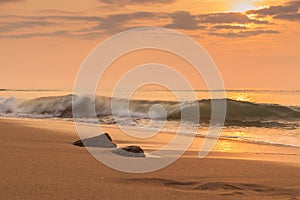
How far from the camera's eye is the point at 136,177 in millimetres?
6094

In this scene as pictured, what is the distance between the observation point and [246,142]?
12727mm

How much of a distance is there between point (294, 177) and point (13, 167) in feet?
12.5

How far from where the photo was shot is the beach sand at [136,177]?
5039mm

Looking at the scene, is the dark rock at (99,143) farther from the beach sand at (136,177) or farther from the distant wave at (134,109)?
the distant wave at (134,109)

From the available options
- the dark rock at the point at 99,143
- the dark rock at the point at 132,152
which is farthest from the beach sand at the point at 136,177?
the dark rock at the point at 132,152

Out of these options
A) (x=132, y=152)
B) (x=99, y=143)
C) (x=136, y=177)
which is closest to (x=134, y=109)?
(x=99, y=143)

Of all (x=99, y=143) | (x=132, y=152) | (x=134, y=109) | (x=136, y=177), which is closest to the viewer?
(x=136, y=177)

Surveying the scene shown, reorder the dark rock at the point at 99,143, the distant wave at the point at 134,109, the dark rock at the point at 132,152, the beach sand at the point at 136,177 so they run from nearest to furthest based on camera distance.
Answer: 1. the beach sand at the point at 136,177
2. the dark rock at the point at 132,152
3. the dark rock at the point at 99,143
4. the distant wave at the point at 134,109

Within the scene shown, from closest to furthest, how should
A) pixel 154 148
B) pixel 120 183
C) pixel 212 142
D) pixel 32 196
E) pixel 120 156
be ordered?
1. pixel 32 196
2. pixel 120 183
3. pixel 120 156
4. pixel 154 148
5. pixel 212 142

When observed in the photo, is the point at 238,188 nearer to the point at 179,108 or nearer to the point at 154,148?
the point at 154,148

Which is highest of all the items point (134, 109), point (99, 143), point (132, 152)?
point (132, 152)

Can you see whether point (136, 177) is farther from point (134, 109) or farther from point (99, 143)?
point (134, 109)

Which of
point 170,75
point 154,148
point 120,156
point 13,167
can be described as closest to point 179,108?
point 170,75

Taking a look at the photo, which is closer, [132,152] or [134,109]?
[132,152]
